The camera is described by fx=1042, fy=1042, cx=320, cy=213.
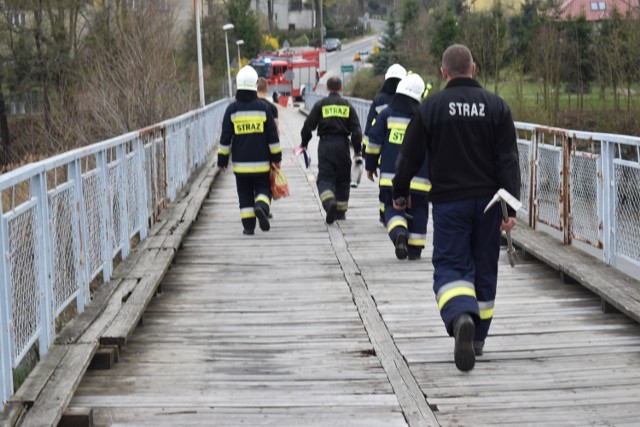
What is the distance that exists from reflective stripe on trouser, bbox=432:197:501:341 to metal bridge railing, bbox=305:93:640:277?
181 cm

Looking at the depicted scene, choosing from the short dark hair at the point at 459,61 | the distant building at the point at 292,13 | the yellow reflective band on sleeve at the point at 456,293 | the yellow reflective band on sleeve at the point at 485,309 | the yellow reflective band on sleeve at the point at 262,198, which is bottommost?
the yellow reflective band on sleeve at the point at 485,309

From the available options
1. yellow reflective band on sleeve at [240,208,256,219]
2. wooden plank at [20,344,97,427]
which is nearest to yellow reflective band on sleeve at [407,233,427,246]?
yellow reflective band on sleeve at [240,208,256,219]

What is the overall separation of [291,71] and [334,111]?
62.4 meters

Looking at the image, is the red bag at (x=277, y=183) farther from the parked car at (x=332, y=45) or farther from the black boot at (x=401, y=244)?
the parked car at (x=332, y=45)

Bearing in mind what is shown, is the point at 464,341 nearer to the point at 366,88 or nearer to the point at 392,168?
the point at 392,168

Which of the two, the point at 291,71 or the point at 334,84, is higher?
the point at 291,71

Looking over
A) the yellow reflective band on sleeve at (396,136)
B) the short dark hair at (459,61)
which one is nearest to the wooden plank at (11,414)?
the short dark hair at (459,61)

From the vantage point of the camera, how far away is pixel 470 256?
636 cm

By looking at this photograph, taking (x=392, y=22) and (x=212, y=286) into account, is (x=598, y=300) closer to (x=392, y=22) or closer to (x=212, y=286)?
(x=212, y=286)

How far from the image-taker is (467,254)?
630 centimetres

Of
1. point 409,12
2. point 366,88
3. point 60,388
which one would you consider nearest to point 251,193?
point 60,388

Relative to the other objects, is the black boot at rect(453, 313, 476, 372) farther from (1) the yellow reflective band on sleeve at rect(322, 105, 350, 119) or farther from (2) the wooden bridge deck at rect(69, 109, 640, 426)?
(1) the yellow reflective band on sleeve at rect(322, 105, 350, 119)

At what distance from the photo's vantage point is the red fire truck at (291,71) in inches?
2960

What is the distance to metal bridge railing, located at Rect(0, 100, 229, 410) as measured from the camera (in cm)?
531
